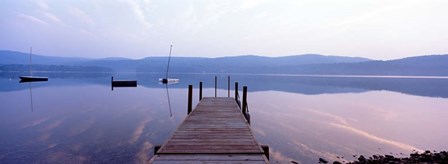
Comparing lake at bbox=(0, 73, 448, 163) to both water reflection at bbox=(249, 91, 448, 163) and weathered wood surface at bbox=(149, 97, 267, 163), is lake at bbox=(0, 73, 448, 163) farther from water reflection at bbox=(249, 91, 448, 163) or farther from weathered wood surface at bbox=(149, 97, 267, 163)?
weathered wood surface at bbox=(149, 97, 267, 163)

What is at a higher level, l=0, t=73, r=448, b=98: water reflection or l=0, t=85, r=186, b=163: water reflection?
l=0, t=73, r=448, b=98: water reflection

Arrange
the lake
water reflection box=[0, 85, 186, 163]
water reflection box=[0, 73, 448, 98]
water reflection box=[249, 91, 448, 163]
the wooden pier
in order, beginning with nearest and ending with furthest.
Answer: the wooden pier
water reflection box=[0, 85, 186, 163]
the lake
water reflection box=[249, 91, 448, 163]
water reflection box=[0, 73, 448, 98]

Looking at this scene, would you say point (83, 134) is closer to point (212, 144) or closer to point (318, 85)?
point (212, 144)

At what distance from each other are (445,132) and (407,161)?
41.0ft

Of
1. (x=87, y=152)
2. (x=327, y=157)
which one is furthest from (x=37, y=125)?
(x=327, y=157)

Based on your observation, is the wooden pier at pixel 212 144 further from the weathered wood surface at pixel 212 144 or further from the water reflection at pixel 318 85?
the water reflection at pixel 318 85

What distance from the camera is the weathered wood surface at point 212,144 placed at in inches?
336

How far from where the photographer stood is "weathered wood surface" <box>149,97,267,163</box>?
8523 mm

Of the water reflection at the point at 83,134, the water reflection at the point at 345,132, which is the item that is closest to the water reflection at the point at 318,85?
the water reflection at the point at 345,132

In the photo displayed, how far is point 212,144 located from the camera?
10047 millimetres

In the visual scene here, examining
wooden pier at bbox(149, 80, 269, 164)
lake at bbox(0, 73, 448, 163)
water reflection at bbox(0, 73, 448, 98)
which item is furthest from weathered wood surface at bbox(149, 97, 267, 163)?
water reflection at bbox(0, 73, 448, 98)

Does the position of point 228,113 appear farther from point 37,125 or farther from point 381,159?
point 37,125

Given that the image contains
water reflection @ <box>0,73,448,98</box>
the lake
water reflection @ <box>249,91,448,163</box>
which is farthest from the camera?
water reflection @ <box>0,73,448,98</box>

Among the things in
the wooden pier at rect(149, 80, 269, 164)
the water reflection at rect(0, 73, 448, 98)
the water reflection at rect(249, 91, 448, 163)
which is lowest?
the water reflection at rect(249, 91, 448, 163)
